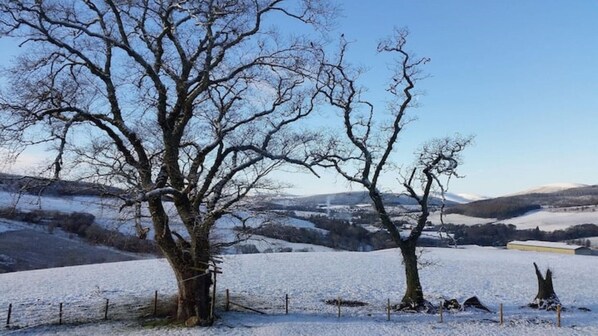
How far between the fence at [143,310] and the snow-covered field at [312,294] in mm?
52

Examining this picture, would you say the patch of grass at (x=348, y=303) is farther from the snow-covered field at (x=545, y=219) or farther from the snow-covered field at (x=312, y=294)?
the snow-covered field at (x=545, y=219)

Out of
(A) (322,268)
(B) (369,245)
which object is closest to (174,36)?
(A) (322,268)

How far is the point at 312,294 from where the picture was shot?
2469 centimetres

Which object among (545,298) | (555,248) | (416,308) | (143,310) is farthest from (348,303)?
(555,248)

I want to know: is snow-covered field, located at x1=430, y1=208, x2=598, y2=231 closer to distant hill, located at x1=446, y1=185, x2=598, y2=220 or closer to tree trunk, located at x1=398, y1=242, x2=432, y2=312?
distant hill, located at x1=446, y1=185, x2=598, y2=220

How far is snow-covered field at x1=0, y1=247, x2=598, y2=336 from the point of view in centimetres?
1691

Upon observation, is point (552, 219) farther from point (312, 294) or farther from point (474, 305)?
point (312, 294)

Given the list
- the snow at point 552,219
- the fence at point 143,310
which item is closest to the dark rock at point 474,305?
the fence at point 143,310

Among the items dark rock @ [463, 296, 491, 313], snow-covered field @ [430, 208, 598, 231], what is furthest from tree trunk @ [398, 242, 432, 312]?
snow-covered field @ [430, 208, 598, 231]

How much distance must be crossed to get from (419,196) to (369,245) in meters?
63.4

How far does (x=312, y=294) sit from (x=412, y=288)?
5.97 meters

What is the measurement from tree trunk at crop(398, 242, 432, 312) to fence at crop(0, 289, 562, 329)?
698 mm

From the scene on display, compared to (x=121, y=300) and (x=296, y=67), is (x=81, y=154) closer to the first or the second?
(x=296, y=67)

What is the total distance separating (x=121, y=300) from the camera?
2205cm
